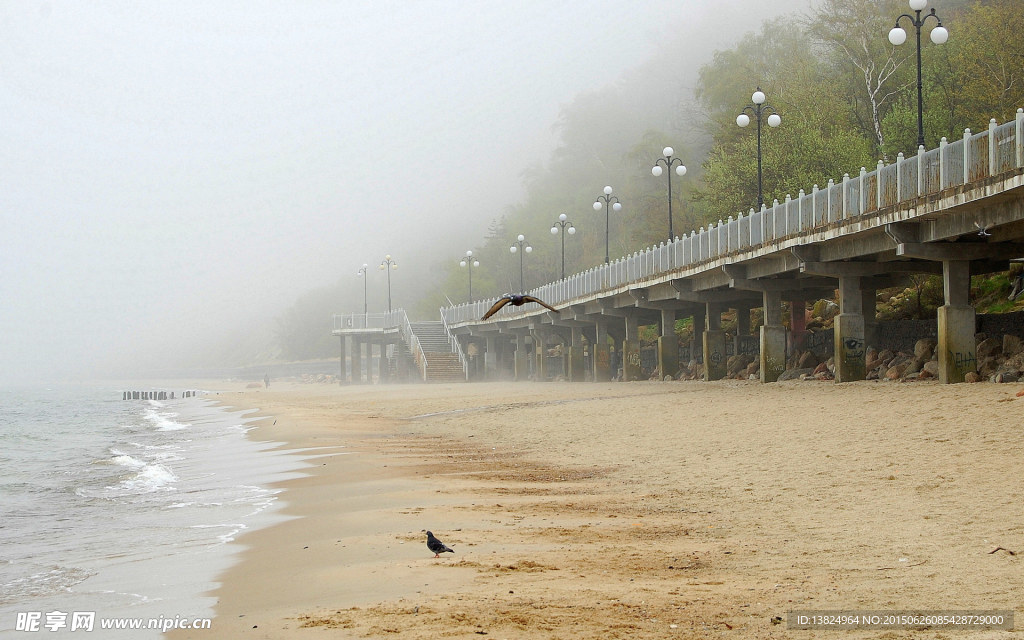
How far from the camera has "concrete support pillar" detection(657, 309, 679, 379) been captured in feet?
143

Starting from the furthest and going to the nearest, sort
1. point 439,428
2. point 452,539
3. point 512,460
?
point 439,428 → point 512,460 → point 452,539

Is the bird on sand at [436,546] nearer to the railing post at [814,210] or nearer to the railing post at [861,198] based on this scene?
the railing post at [861,198]

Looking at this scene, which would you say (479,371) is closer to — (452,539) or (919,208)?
(919,208)

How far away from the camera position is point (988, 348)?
82.2 feet

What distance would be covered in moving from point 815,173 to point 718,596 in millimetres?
43506

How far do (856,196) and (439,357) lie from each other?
161 ft

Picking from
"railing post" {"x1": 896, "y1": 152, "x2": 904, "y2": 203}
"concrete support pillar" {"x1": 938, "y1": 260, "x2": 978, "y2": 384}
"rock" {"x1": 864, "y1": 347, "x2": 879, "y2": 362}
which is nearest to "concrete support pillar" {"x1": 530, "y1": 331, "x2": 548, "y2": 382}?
"rock" {"x1": 864, "y1": 347, "x2": 879, "y2": 362}

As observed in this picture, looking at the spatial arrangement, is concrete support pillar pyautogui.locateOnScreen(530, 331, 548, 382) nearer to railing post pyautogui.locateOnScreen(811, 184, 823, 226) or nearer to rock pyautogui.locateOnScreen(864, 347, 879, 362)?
rock pyautogui.locateOnScreen(864, 347, 879, 362)

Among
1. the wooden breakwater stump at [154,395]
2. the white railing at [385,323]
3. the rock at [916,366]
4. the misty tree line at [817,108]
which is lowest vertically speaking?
the wooden breakwater stump at [154,395]

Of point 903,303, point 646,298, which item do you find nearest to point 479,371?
point 646,298

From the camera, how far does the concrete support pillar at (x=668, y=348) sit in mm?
43469

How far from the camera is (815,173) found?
4716 cm

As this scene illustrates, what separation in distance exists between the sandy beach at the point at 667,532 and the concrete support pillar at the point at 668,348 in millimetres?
24509

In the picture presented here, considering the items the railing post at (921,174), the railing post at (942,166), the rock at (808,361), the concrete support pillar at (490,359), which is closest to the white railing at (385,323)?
the concrete support pillar at (490,359)
